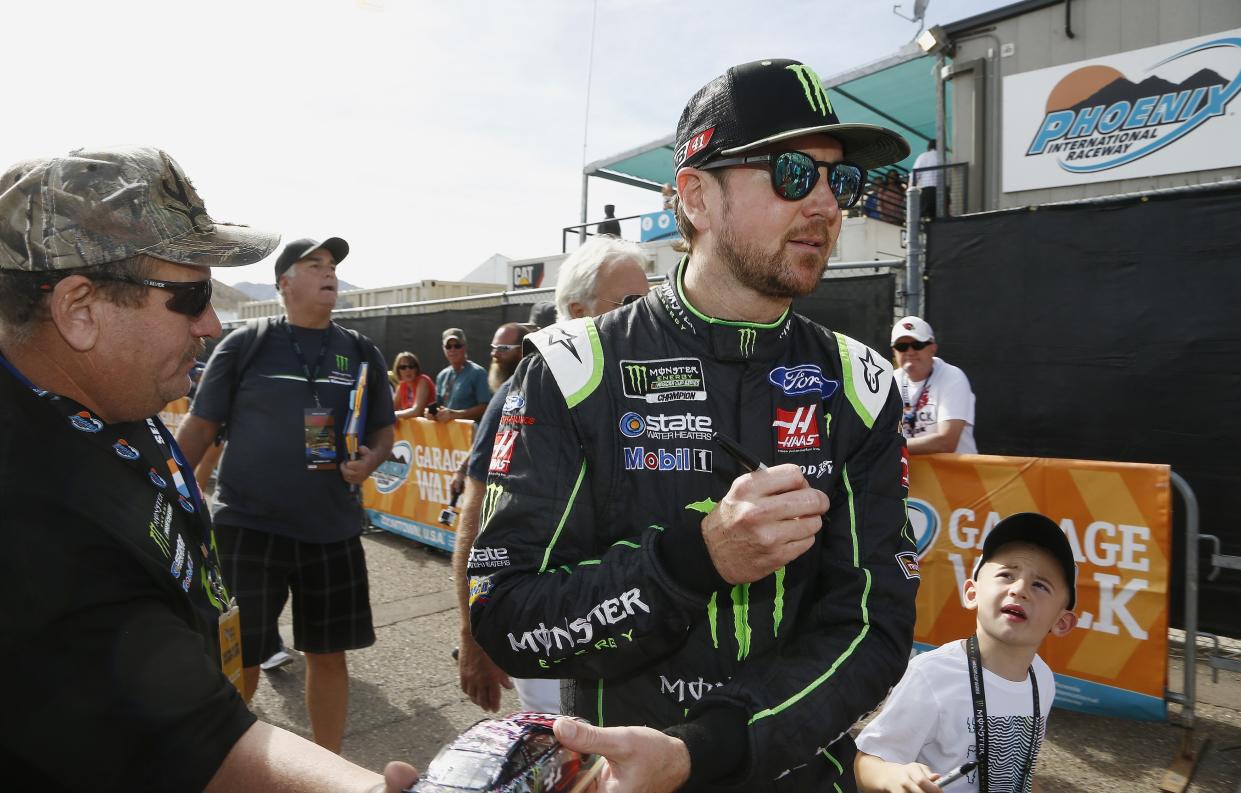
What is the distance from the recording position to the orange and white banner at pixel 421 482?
6.92m

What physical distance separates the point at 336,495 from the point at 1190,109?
24.1 feet

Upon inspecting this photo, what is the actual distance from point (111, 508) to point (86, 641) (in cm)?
21

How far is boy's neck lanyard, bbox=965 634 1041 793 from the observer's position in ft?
7.18

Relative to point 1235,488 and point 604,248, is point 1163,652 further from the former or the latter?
point 604,248

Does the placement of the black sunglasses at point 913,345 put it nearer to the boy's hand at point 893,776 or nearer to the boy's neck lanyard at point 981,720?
the boy's neck lanyard at point 981,720

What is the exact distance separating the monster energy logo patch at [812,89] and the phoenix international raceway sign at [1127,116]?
677 cm

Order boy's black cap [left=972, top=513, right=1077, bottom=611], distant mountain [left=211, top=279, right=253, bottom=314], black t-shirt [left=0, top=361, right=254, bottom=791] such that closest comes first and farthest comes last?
1. black t-shirt [left=0, top=361, right=254, bottom=791]
2. boy's black cap [left=972, top=513, right=1077, bottom=611]
3. distant mountain [left=211, top=279, right=253, bottom=314]

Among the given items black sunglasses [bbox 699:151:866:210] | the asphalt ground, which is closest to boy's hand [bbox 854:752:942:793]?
black sunglasses [bbox 699:151:866:210]

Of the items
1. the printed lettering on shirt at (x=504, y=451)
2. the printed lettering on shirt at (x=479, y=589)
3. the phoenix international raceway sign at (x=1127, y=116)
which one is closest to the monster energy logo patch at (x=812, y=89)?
the printed lettering on shirt at (x=504, y=451)

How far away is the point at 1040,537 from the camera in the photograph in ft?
8.19

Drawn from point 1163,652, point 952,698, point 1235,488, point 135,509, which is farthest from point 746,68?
point 1235,488

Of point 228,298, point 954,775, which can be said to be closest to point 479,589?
point 954,775

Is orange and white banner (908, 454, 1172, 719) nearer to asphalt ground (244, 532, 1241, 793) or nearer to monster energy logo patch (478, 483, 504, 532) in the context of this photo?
asphalt ground (244, 532, 1241, 793)

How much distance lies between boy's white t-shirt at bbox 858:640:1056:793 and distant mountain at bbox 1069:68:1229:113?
6.60 m
